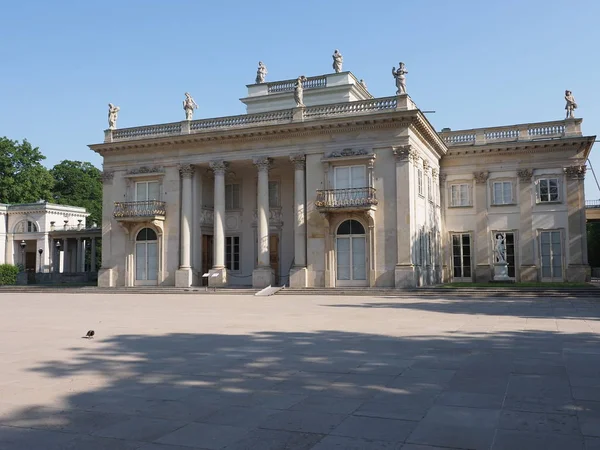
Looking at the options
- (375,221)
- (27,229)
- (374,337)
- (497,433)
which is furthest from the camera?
(27,229)

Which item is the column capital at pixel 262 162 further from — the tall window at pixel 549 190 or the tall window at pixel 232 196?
the tall window at pixel 549 190

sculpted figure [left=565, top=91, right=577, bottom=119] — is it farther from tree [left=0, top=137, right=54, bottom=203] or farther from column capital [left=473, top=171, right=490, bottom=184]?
tree [left=0, top=137, right=54, bottom=203]

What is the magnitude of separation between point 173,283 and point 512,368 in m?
27.7

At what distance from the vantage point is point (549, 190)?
112ft

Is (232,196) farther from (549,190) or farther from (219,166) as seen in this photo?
(549,190)

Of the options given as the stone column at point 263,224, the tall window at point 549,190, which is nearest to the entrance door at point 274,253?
the stone column at point 263,224

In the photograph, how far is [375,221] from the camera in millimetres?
29422

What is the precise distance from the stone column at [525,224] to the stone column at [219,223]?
691 inches

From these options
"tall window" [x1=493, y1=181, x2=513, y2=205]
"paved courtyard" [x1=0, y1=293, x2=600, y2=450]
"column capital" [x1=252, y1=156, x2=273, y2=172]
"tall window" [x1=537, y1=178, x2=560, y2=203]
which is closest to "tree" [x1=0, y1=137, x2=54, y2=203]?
"column capital" [x1=252, y1=156, x2=273, y2=172]

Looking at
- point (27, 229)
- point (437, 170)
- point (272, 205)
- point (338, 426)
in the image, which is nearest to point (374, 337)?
point (338, 426)

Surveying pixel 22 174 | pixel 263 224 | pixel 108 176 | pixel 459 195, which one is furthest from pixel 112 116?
pixel 22 174

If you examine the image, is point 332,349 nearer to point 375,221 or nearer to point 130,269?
point 375,221

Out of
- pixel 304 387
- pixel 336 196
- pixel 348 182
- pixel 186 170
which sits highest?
pixel 186 170

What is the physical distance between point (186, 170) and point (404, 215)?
42.4ft
